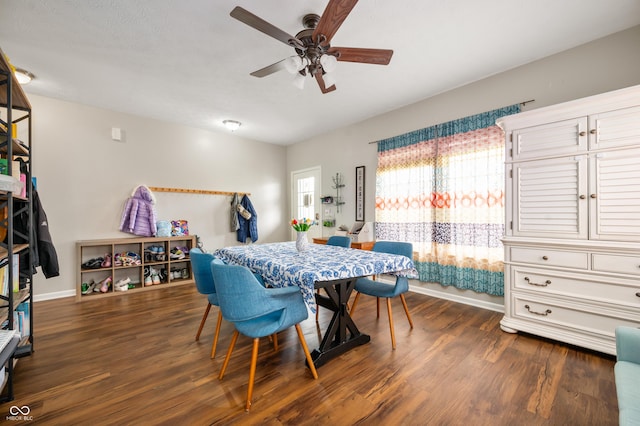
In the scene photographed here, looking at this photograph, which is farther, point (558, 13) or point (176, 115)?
point (176, 115)

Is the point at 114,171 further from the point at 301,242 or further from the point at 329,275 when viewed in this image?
the point at 329,275

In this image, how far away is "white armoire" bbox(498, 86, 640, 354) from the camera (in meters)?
2.00

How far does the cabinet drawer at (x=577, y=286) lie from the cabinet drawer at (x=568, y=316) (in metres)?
0.09

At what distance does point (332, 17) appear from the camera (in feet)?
5.29

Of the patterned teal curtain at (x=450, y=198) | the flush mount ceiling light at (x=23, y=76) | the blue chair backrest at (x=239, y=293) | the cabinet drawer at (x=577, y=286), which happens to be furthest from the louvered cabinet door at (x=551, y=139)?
the flush mount ceiling light at (x=23, y=76)

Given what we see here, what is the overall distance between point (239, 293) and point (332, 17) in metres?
1.75

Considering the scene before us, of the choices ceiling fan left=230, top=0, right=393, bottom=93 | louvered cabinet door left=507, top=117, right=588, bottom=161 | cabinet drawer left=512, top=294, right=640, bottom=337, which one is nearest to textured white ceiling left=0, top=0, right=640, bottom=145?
ceiling fan left=230, top=0, right=393, bottom=93

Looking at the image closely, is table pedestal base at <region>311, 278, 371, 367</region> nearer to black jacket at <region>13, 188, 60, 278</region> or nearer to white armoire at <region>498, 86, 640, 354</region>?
white armoire at <region>498, 86, 640, 354</region>

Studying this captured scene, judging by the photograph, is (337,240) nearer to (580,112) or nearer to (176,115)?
(580,112)

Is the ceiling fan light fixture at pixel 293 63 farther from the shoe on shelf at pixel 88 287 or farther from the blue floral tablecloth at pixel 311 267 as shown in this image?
the shoe on shelf at pixel 88 287

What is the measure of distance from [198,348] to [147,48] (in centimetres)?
274

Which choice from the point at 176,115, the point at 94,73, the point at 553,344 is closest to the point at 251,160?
the point at 176,115

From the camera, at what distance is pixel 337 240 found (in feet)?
11.0

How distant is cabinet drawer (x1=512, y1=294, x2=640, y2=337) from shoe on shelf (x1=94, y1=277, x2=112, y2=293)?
5.01 m
